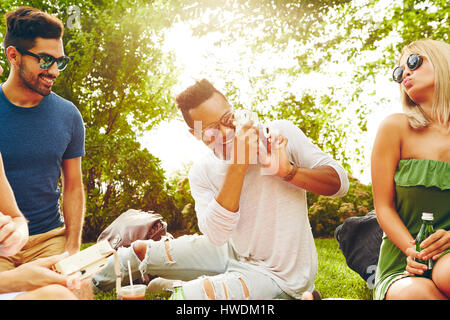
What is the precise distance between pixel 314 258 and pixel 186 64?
3.22 meters

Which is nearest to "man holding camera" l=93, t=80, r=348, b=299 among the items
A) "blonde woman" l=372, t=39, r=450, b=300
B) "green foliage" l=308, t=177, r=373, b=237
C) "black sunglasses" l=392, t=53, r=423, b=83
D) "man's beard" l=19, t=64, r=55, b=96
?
"blonde woman" l=372, t=39, r=450, b=300

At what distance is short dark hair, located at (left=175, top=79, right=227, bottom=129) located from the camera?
7.65 ft

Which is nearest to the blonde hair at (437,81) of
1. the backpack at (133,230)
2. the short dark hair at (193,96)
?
the short dark hair at (193,96)

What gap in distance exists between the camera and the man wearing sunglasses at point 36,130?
2250 millimetres

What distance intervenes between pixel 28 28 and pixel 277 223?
68.9 inches

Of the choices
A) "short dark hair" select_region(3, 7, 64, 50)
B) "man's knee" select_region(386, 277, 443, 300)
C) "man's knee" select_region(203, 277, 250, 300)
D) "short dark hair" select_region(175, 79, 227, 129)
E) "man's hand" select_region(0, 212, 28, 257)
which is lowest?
"man's knee" select_region(203, 277, 250, 300)

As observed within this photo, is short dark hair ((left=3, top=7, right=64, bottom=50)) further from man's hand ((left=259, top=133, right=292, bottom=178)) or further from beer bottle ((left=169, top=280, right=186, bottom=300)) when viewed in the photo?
beer bottle ((left=169, top=280, right=186, bottom=300))

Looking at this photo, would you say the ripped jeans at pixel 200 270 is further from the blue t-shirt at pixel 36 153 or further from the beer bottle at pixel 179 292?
the blue t-shirt at pixel 36 153

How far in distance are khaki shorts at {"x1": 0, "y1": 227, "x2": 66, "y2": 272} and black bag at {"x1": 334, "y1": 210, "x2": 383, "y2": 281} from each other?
2.21 meters

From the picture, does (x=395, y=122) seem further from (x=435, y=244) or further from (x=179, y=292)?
(x=179, y=292)

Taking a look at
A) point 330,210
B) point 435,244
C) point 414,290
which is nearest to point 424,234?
point 435,244

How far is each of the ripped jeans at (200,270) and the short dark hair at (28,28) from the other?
155 centimetres

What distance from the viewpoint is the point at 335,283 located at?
3754mm
